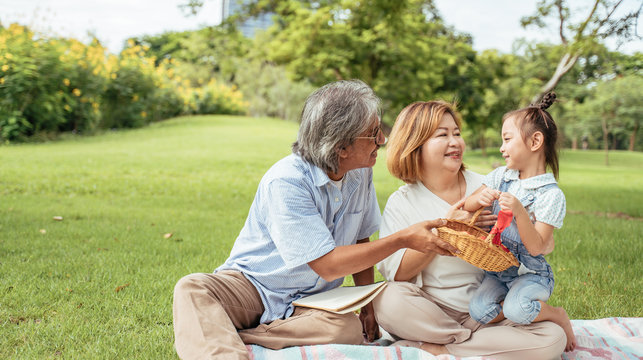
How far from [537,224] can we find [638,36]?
5.92 m

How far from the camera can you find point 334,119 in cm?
250

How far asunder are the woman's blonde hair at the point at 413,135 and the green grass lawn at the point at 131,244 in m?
1.54

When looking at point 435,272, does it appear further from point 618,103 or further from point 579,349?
point 618,103

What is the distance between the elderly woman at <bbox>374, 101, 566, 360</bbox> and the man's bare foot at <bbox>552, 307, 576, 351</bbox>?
0.23ft

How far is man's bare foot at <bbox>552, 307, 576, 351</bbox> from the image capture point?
2.70 metres

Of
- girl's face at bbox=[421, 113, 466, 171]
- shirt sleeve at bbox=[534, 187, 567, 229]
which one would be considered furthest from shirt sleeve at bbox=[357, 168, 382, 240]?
shirt sleeve at bbox=[534, 187, 567, 229]

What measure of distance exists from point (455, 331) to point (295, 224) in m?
0.99

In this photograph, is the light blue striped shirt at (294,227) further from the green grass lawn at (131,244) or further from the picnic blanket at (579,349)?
the green grass lawn at (131,244)

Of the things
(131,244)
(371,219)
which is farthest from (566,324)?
(131,244)

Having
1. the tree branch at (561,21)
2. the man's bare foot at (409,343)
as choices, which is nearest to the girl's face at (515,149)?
the man's bare foot at (409,343)

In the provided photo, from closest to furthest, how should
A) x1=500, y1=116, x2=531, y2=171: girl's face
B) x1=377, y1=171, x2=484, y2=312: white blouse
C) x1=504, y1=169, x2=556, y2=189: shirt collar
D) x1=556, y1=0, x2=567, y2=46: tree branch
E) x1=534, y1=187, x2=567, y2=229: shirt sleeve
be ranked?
x1=534, y1=187, x2=567, y2=229: shirt sleeve
x1=504, y1=169, x2=556, y2=189: shirt collar
x1=500, y1=116, x2=531, y2=171: girl's face
x1=377, y1=171, x2=484, y2=312: white blouse
x1=556, y1=0, x2=567, y2=46: tree branch

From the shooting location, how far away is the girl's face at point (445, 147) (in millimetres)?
2715

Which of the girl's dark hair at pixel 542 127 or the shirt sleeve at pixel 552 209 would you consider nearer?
the shirt sleeve at pixel 552 209

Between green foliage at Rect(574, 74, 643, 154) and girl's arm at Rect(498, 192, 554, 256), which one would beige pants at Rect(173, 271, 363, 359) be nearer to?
girl's arm at Rect(498, 192, 554, 256)
